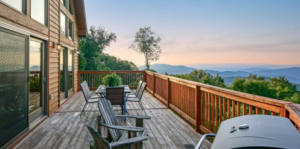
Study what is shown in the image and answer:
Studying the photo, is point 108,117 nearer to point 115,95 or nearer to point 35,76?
point 115,95

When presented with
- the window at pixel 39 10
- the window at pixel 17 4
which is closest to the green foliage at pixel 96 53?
the window at pixel 39 10

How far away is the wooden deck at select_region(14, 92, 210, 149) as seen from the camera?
10.3ft

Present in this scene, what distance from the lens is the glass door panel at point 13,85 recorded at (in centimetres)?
285

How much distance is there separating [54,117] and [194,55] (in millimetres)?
21834

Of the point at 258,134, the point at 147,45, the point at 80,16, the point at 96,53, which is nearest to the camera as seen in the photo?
the point at 258,134

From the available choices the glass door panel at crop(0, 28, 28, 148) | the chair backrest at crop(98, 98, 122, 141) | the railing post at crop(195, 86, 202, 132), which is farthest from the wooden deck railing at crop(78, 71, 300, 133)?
the glass door panel at crop(0, 28, 28, 148)

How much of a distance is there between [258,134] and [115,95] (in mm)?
3642

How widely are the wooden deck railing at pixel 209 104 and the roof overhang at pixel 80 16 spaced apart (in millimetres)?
4461

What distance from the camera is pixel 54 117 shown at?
487 centimetres

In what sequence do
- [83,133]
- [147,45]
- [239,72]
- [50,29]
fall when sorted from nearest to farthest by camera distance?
[83,133], [50,29], [147,45], [239,72]

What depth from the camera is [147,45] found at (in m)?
19.6

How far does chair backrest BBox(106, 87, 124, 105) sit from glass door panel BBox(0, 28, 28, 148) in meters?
1.54

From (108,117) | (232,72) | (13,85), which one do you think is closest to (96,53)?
(13,85)

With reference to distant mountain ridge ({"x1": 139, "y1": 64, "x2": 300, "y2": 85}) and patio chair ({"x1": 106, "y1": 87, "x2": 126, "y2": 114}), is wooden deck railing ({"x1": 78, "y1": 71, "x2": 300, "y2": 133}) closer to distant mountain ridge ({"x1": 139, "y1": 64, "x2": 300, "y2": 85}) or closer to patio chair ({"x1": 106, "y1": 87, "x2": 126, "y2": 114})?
patio chair ({"x1": 106, "y1": 87, "x2": 126, "y2": 114})
